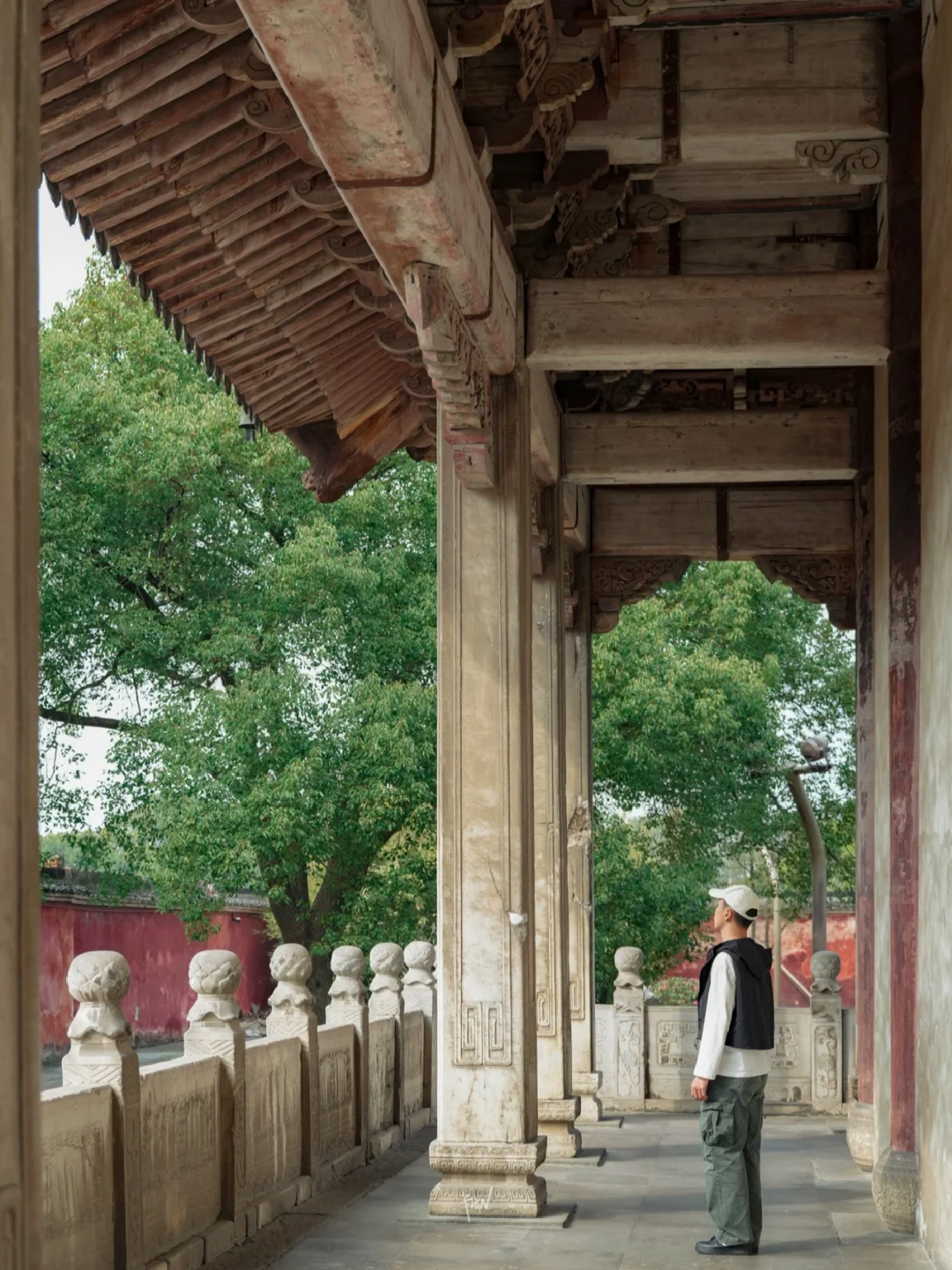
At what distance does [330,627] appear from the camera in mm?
17688

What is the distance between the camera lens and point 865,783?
9.39 metres

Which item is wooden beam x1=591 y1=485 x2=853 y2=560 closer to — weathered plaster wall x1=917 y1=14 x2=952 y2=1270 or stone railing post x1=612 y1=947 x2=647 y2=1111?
stone railing post x1=612 y1=947 x2=647 y2=1111

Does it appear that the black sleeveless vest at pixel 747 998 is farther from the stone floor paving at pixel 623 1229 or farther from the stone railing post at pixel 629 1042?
the stone railing post at pixel 629 1042

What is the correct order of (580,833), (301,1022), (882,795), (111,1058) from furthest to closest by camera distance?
(580,833)
(301,1022)
(882,795)
(111,1058)

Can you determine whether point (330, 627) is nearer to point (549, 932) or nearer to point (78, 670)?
point (78, 670)

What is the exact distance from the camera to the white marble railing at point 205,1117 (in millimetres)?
4941

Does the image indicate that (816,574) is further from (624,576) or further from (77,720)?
(77,720)

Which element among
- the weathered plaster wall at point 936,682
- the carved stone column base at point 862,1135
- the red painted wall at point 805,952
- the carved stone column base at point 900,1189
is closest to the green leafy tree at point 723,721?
the red painted wall at point 805,952

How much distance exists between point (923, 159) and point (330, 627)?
38.5 feet

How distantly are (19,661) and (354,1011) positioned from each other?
24.2 ft

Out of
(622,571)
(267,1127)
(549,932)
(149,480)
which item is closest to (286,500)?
(149,480)

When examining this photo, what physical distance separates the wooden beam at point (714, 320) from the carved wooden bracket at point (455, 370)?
0.48 metres

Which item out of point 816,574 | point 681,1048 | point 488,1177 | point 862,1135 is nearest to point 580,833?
point 681,1048

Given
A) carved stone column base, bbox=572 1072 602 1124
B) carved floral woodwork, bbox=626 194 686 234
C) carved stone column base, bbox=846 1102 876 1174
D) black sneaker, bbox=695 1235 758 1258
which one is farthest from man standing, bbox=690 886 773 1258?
carved stone column base, bbox=572 1072 602 1124
